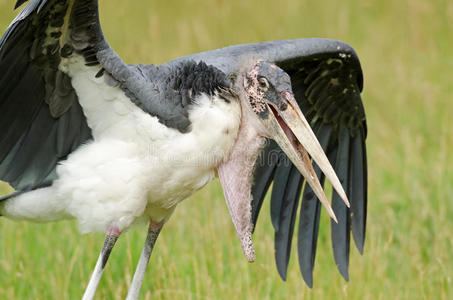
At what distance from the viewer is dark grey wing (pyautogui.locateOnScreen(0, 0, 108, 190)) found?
3.46 metres

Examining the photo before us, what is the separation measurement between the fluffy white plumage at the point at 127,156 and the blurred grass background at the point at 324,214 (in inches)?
26.3

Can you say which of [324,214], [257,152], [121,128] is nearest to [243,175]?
[257,152]

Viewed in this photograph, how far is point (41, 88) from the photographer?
3.74 metres

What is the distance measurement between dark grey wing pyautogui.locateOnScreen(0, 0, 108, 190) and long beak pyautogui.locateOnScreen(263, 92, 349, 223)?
76cm

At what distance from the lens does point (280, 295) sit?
179 inches

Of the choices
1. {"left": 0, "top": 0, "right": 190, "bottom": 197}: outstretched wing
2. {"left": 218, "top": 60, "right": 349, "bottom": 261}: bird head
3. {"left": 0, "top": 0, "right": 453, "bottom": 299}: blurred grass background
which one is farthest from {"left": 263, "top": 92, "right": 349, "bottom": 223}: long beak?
{"left": 0, "top": 0, "right": 453, "bottom": 299}: blurred grass background

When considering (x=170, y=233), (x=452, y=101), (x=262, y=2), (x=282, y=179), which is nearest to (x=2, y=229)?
(x=170, y=233)

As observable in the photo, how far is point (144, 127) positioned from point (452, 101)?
4226mm

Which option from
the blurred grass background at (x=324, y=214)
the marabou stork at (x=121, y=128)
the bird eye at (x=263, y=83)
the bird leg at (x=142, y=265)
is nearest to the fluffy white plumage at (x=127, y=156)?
the marabou stork at (x=121, y=128)

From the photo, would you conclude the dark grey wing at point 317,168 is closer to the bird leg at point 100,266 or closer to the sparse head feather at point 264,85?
the sparse head feather at point 264,85

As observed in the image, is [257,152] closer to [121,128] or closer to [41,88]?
[121,128]

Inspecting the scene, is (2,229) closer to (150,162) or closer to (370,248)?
(150,162)

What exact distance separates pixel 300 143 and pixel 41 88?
110cm

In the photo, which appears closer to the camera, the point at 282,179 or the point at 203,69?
the point at 203,69
